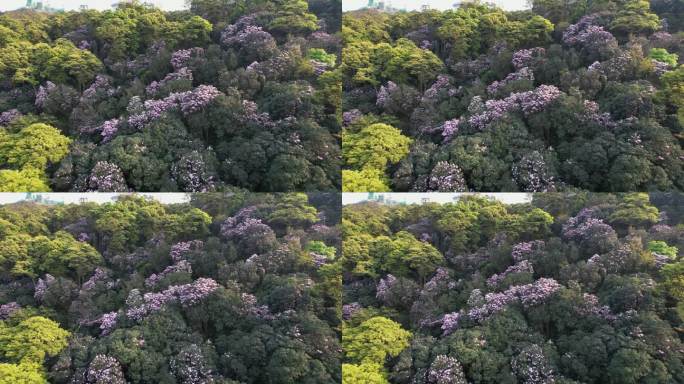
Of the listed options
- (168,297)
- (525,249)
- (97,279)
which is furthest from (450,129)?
(97,279)

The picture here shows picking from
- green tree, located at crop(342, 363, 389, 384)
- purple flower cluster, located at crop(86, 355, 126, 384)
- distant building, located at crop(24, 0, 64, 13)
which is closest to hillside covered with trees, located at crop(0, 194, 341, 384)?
purple flower cluster, located at crop(86, 355, 126, 384)

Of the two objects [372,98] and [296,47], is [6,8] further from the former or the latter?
[372,98]

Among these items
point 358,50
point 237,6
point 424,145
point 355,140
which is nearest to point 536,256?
point 424,145

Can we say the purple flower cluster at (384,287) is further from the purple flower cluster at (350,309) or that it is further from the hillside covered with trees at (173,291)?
A: the hillside covered with trees at (173,291)

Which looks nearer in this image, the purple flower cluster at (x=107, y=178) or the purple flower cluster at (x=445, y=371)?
the purple flower cluster at (x=445, y=371)

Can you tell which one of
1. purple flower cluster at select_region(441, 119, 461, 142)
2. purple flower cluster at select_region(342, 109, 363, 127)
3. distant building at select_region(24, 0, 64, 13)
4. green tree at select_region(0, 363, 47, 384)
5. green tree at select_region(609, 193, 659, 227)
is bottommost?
green tree at select_region(0, 363, 47, 384)

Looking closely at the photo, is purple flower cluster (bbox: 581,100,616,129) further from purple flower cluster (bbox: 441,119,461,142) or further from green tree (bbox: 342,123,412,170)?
green tree (bbox: 342,123,412,170)

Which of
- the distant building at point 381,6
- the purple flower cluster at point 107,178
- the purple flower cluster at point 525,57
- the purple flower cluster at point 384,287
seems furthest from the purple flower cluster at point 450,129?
the purple flower cluster at point 107,178
